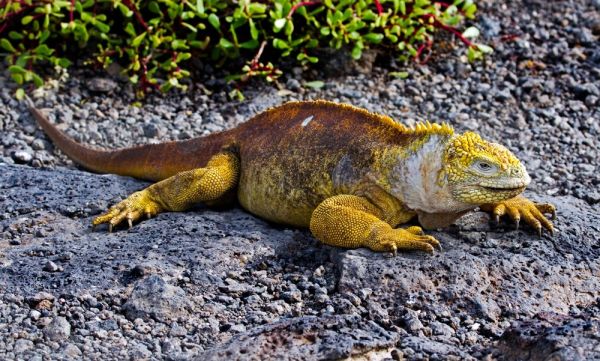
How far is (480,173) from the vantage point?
164 inches

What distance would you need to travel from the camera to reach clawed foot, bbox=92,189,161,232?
187 inches

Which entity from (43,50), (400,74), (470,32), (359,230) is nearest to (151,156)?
(43,50)

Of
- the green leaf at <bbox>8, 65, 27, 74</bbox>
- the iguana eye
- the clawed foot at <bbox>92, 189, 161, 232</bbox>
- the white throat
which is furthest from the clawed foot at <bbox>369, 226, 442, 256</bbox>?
the green leaf at <bbox>8, 65, 27, 74</bbox>

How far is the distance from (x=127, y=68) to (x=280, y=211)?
A: 253cm

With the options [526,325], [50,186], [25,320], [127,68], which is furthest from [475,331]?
[127,68]

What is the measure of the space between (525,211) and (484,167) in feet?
1.76

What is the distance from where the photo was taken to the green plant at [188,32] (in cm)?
661

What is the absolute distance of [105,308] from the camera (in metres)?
3.86

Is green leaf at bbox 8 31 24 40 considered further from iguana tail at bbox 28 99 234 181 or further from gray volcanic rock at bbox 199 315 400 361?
gray volcanic rock at bbox 199 315 400 361

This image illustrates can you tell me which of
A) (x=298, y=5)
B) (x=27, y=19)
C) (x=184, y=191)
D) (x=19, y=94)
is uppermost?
(x=298, y=5)

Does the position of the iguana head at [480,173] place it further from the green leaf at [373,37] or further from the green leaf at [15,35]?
the green leaf at [15,35]

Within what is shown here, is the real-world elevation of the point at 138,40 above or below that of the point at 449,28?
below

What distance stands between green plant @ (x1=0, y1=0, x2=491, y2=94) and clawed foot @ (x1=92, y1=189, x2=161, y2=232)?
6.18 feet

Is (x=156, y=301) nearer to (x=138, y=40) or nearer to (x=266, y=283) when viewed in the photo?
(x=266, y=283)
